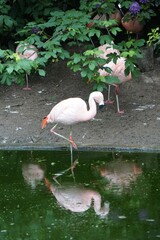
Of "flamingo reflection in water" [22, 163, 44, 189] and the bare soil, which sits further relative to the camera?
the bare soil

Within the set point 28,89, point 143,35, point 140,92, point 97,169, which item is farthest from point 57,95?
point 97,169

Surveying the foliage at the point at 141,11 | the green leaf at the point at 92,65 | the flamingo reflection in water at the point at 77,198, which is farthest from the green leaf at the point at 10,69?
the foliage at the point at 141,11

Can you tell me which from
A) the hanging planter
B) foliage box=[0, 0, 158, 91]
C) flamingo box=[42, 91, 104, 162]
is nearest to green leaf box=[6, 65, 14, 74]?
foliage box=[0, 0, 158, 91]

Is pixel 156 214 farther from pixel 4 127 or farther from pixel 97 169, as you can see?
pixel 4 127

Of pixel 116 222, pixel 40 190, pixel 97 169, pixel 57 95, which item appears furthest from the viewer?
pixel 57 95

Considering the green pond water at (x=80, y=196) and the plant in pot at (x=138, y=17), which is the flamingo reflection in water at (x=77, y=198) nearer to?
the green pond water at (x=80, y=196)

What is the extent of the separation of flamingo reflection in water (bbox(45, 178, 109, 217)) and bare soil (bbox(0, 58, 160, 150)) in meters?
1.22

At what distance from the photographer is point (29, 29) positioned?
8945mm

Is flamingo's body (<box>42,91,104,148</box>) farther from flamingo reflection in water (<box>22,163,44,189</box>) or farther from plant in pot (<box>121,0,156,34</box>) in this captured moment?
plant in pot (<box>121,0,156,34</box>)

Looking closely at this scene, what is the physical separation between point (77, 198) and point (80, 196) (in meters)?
0.06

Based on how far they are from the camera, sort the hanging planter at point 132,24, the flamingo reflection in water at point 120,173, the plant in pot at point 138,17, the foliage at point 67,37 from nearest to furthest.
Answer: the flamingo reflection in water at point 120,173
the foliage at point 67,37
the plant in pot at point 138,17
the hanging planter at point 132,24

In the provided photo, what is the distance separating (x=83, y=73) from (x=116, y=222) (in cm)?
277

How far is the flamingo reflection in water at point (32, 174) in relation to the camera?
6875 millimetres

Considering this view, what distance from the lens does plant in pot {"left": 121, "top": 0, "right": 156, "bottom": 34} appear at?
31.1 feet
